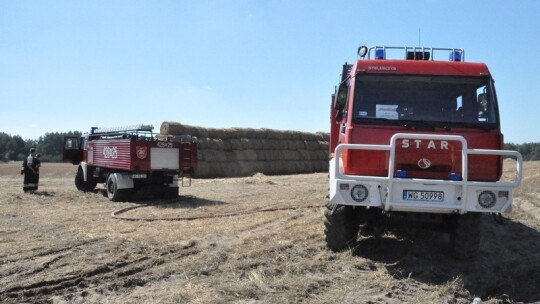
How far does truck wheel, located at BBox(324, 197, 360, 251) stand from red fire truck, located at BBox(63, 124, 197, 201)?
350 inches

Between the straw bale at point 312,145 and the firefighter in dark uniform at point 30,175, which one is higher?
the straw bale at point 312,145

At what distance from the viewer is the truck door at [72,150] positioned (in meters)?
20.1

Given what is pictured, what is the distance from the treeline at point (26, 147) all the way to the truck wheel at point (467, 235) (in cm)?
5860

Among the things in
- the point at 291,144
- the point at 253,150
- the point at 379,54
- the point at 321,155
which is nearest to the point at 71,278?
the point at 379,54

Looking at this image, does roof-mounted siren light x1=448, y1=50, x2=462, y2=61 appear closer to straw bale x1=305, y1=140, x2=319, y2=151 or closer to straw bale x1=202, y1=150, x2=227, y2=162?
straw bale x1=202, y1=150, x2=227, y2=162

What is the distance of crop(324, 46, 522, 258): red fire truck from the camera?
6918 mm

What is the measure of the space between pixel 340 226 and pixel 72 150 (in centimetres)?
1492

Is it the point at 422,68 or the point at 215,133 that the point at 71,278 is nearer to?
the point at 422,68

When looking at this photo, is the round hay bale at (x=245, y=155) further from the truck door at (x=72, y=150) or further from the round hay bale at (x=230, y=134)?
the truck door at (x=72, y=150)

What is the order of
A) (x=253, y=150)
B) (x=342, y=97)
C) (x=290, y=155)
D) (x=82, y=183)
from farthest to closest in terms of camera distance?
(x=290, y=155) < (x=253, y=150) < (x=82, y=183) < (x=342, y=97)

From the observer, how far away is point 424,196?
695 centimetres

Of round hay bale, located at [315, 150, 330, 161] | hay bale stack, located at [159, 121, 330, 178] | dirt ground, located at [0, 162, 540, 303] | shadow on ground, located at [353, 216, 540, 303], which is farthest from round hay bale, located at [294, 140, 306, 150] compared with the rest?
shadow on ground, located at [353, 216, 540, 303]

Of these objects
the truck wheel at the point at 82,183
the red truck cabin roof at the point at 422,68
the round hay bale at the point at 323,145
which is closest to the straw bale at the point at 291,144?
the round hay bale at the point at 323,145

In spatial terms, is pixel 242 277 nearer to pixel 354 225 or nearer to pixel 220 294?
pixel 220 294
